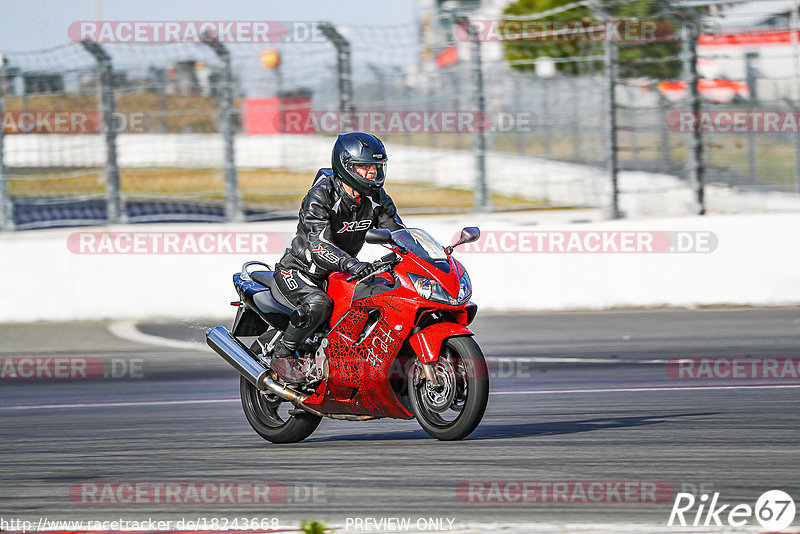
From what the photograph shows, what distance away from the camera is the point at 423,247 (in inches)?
282

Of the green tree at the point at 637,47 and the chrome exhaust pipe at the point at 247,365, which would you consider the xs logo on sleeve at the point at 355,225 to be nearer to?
the chrome exhaust pipe at the point at 247,365

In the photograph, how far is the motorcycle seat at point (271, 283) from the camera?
25.2 feet

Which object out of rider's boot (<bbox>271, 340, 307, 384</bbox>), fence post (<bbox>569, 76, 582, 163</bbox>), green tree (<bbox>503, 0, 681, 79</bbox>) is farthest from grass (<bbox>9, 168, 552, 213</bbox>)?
rider's boot (<bbox>271, 340, 307, 384</bbox>)

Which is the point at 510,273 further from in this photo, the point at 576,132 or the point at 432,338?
the point at 432,338

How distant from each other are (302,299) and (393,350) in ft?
2.19

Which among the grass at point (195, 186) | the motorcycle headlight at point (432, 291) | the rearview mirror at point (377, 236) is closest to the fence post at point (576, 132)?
the grass at point (195, 186)

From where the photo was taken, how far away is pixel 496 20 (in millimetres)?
14898

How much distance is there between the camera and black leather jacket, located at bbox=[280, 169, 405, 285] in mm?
7352

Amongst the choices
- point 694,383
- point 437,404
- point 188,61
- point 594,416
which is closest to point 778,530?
point 437,404

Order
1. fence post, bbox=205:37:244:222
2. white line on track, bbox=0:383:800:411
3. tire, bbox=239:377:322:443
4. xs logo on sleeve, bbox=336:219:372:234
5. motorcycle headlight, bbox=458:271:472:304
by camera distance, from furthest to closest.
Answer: fence post, bbox=205:37:244:222
white line on track, bbox=0:383:800:411
tire, bbox=239:377:322:443
xs logo on sleeve, bbox=336:219:372:234
motorcycle headlight, bbox=458:271:472:304

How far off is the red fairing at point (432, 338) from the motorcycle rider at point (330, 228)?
0.46 m

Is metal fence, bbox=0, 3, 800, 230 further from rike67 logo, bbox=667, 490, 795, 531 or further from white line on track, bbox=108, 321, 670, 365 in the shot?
rike67 logo, bbox=667, 490, 795, 531

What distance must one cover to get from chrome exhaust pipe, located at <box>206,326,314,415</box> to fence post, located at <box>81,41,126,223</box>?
7825 millimetres

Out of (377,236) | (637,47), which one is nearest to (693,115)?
(637,47)
